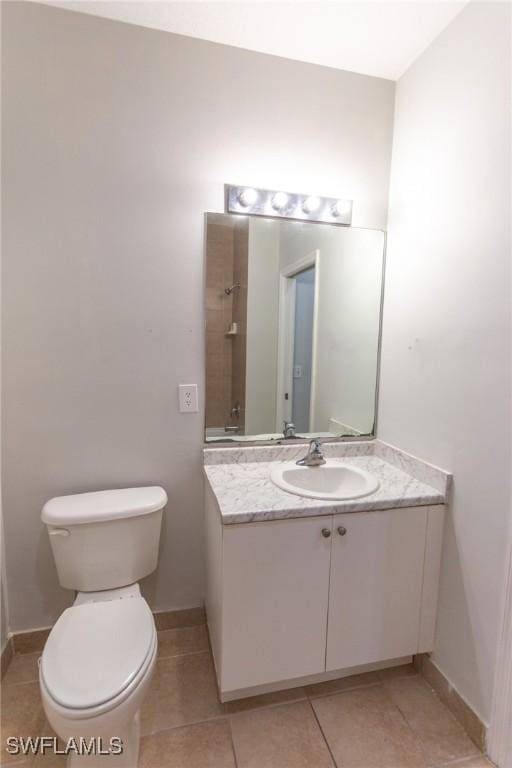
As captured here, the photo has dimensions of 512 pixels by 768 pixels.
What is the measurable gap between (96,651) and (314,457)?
3.40 ft

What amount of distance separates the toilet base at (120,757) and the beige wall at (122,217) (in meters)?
0.58

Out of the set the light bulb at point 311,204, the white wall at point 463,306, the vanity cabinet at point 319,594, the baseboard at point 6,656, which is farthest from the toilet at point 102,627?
the light bulb at point 311,204

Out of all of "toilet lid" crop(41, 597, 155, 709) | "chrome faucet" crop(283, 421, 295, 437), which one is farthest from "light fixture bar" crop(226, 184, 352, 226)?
"toilet lid" crop(41, 597, 155, 709)

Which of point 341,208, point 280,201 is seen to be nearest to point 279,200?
point 280,201

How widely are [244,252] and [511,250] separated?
0.99 m

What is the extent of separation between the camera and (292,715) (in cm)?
137

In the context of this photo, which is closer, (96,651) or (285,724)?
(96,651)

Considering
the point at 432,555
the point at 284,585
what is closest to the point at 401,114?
the point at 432,555

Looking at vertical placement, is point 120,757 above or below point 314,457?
below

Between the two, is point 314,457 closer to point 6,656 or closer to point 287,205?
point 287,205

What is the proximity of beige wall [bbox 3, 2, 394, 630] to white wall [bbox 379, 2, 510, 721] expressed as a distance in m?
0.33

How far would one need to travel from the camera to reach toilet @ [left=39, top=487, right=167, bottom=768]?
990mm

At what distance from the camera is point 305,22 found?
144 centimetres

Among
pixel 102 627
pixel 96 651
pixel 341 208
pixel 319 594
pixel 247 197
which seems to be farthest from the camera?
pixel 341 208
